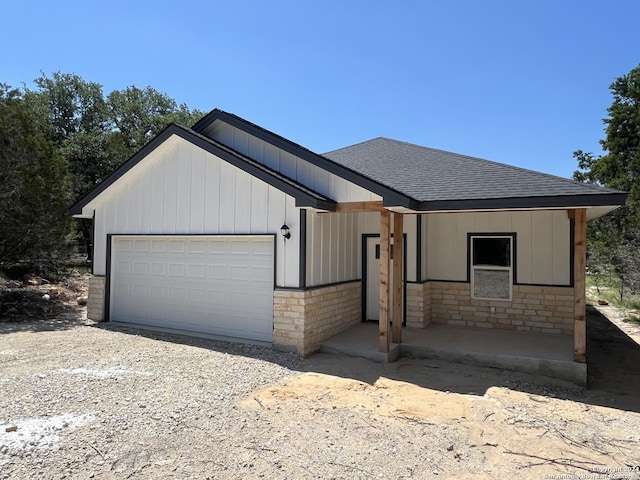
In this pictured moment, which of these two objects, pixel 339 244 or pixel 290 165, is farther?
pixel 339 244

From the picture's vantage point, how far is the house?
7.28 metres

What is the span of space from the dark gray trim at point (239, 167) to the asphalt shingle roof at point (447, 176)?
3.59 feet

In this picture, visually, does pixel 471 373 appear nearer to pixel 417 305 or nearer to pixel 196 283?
pixel 417 305

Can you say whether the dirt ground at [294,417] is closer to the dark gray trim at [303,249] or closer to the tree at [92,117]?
the dark gray trim at [303,249]

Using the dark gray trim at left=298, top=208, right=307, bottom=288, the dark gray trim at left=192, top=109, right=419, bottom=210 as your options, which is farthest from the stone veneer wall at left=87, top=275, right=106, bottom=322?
the dark gray trim at left=298, top=208, right=307, bottom=288

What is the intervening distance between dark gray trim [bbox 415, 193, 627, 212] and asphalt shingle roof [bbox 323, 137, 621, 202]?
7 centimetres

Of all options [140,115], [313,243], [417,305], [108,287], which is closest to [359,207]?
[313,243]

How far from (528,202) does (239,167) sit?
15.9 ft

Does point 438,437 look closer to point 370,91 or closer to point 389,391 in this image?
point 389,391

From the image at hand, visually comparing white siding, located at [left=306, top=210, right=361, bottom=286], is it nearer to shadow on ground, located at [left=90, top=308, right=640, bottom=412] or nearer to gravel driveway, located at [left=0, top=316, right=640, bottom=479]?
shadow on ground, located at [left=90, top=308, right=640, bottom=412]

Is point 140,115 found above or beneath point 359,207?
above

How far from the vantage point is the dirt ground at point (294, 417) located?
143 inches

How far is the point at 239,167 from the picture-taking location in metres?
7.74

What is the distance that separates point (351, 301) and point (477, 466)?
17.8 feet
